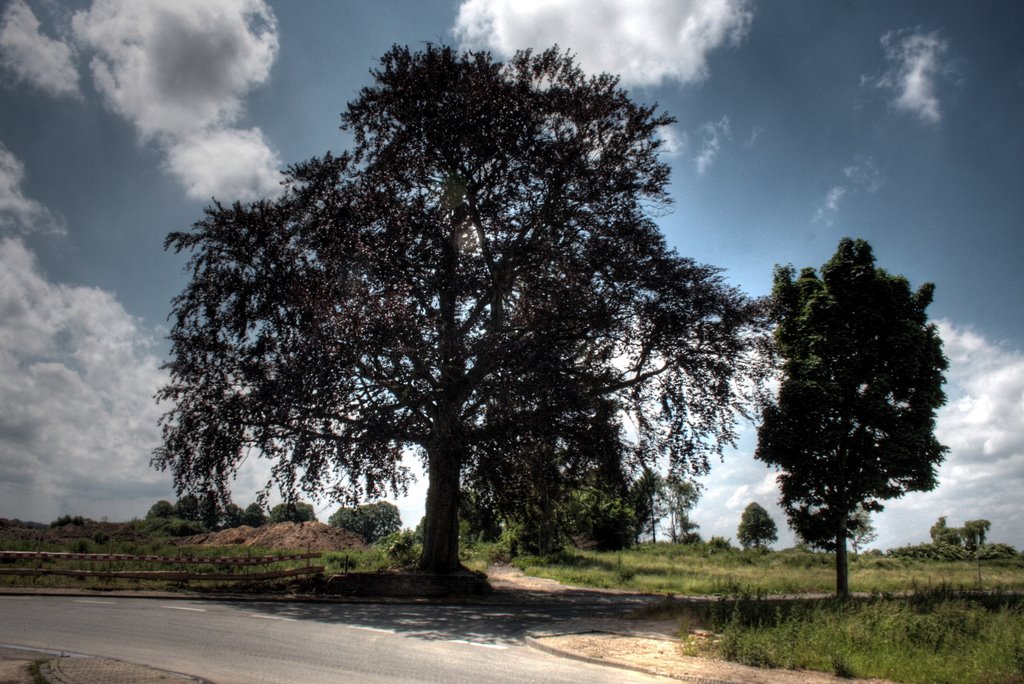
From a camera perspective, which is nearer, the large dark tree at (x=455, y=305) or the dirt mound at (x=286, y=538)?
the large dark tree at (x=455, y=305)

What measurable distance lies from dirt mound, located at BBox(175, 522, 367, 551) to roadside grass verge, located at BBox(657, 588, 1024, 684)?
40.8 m

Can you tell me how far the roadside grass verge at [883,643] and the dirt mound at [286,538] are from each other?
40.8 meters

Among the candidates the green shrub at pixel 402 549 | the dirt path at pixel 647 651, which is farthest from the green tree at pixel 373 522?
the dirt path at pixel 647 651

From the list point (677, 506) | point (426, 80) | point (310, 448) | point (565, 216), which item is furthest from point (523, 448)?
point (677, 506)

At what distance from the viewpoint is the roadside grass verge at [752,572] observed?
26125 mm

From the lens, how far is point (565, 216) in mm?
21906

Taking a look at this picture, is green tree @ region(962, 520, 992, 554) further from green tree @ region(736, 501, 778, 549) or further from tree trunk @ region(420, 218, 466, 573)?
green tree @ region(736, 501, 778, 549)

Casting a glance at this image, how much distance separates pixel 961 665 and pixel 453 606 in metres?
12.9

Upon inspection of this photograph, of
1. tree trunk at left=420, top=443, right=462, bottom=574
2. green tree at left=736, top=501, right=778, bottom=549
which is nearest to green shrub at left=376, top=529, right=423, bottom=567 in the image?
tree trunk at left=420, top=443, right=462, bottom=574

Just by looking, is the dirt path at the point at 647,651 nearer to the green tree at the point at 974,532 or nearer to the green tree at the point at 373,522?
the green tree at the point at 974,532

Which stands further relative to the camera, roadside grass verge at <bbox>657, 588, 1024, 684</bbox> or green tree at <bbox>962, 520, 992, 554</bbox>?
green tree at <bbox>962, 520, 992, 554</bbox>

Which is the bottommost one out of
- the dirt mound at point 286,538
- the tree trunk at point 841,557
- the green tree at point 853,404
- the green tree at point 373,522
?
the green tree at point 373,522

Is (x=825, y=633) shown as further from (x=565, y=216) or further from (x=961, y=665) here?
(x=565, y=216)

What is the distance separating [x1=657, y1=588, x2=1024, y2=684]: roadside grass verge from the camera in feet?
26.9
